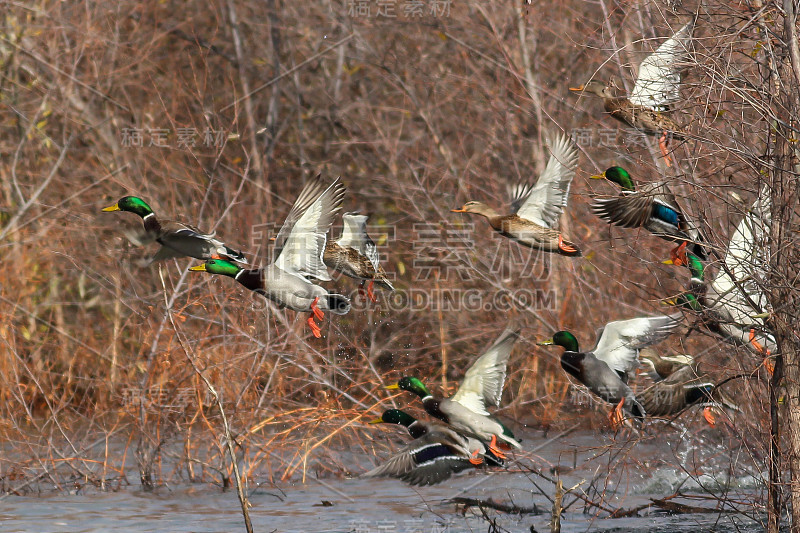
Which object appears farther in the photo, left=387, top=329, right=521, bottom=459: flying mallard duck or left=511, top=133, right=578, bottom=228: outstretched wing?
left=511, top=133, right=578, bottom=228: outstretched wing

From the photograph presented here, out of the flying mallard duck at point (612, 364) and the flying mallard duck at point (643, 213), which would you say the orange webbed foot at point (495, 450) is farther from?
the flying mallard duck at point (643, 213)

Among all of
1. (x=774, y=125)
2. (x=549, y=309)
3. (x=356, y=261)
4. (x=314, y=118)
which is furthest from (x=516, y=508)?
(x=314, y=118)

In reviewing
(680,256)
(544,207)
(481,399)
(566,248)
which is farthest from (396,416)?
(680,256)

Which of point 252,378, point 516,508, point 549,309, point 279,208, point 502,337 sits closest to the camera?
point 502,337

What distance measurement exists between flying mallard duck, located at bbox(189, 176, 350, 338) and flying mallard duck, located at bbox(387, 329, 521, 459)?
89cm

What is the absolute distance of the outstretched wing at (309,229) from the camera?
732 centimetres

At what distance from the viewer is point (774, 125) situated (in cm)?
554

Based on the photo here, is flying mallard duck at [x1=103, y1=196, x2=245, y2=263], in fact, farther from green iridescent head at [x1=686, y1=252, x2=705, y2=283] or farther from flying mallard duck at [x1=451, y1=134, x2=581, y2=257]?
green iridescent head at [x1=686, y1=252, x2=705, y2=283]

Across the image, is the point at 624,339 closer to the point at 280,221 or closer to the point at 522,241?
the point at 522,241

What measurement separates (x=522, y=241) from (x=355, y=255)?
125cm

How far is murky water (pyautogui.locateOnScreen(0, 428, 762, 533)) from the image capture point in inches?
316

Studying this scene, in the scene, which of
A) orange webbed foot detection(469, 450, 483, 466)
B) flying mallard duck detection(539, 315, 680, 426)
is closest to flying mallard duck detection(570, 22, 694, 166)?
flying mallard duck detection(539, 315, 680, 426)

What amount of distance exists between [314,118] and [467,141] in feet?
7.20

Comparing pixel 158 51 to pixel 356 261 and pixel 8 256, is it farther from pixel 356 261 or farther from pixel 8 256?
pixel 356 261
